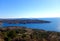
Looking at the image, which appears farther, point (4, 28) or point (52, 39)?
point (4, 28)

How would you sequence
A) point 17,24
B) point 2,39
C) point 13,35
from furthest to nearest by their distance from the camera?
point 17,24
point 13,35
point 2,39

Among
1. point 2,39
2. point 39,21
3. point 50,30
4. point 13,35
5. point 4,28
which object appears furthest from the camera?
point 39,21

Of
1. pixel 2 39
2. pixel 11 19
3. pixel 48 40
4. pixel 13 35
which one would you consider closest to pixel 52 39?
pixel 48 40

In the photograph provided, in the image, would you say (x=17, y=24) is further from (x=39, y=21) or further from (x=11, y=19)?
(x=39, y=21)

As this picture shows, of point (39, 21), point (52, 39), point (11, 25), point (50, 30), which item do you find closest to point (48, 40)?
point (52, 39)

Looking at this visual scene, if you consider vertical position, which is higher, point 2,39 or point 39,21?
point 39,21

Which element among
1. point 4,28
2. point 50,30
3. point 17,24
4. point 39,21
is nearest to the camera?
point 50,30

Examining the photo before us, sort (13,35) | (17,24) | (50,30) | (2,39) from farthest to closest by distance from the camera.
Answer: (17,24) → (50,30) → (13,35) → (2,39)

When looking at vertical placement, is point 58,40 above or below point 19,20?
below

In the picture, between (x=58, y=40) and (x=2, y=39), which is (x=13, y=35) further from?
(x=58, y=40)
